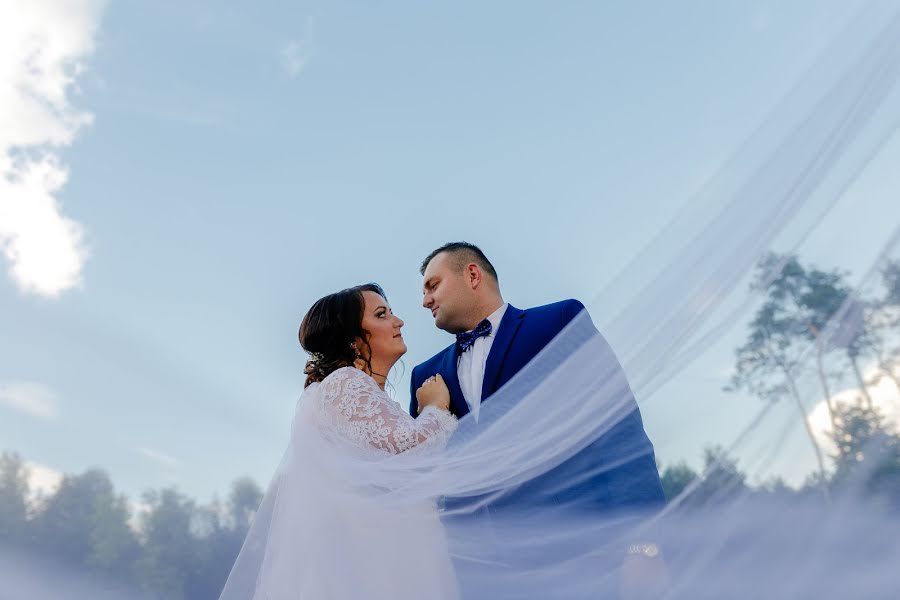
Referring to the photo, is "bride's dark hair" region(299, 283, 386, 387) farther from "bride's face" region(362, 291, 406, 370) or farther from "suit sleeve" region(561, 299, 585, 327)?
"suit sleeve" region(561, 299, 585, 327)

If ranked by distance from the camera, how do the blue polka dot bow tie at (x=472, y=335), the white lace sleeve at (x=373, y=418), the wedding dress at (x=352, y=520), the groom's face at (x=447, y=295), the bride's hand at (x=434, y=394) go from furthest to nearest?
the groom's face at (x=447, y=295)
the blue polka dot bow tie at (x=472, y=335)
the bride's hand at (x=434, y=394)
the white lace sleeve at (x=373, y=418)
the wedding dress at (x=352, y=520)

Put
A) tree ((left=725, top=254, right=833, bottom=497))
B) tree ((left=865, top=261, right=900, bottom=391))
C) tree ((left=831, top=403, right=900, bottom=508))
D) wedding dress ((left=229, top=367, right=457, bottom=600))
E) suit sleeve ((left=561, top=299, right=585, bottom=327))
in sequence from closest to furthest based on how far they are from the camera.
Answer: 1. tree ((left=831, top=403, right=900, bottom=508))
2. tree ((left=865, top=261, right=900, bottom=391))
3. tree ((left=725, top=254, right=833, bottom=497))
4. wedding dress ((left=229, top=367, right=457, bottom=600))
5. suit sleeve ((left=561, top=299, right=585, bottom=327))

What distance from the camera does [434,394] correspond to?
12.5 feet

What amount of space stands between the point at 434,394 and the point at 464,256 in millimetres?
1038

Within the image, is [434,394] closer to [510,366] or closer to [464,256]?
[510,366]

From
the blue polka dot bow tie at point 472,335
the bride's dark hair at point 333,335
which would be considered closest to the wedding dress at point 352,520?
the bride's dark hair at point 333,335

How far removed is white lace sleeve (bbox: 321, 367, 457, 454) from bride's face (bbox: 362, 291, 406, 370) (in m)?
0.36

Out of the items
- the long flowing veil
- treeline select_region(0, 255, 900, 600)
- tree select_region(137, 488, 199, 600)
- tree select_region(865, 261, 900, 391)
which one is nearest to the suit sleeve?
the long flowing veil

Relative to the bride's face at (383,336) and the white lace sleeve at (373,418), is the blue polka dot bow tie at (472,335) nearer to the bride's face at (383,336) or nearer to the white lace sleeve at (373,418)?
the bride's face at (383,336)

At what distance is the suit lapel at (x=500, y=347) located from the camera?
3.79 metres

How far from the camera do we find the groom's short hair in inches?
178

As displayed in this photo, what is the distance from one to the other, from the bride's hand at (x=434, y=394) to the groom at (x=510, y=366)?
0.10 metres

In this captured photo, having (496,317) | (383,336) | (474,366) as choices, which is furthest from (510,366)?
(383,336)

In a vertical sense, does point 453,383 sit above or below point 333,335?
below
